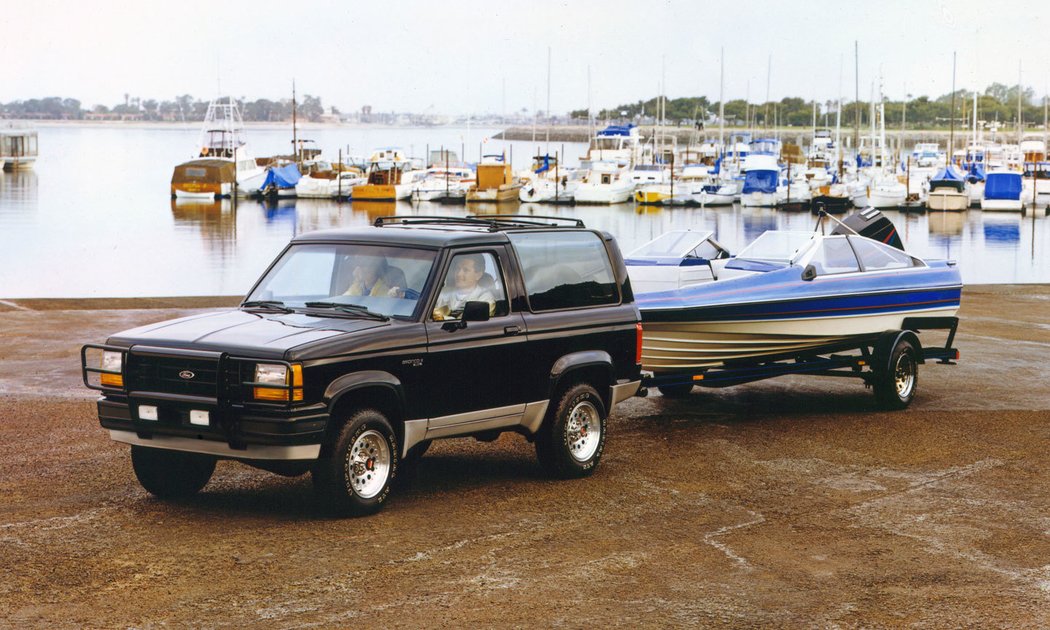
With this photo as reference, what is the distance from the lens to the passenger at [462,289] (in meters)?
9.64

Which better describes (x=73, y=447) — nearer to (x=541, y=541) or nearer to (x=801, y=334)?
(x=541, y=541)

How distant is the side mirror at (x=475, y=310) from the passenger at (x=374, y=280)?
514 mm

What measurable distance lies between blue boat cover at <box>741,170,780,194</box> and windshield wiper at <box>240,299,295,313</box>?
76.2m

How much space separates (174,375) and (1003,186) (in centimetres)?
7914

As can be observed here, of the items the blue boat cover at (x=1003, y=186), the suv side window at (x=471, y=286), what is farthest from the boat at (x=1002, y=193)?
the suv side window at (x=471, y=286)

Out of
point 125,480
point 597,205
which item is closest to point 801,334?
point 125,480

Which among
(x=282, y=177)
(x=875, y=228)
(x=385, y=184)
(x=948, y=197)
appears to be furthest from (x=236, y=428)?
(x=282, y=177)

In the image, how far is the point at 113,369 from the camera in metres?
8.96

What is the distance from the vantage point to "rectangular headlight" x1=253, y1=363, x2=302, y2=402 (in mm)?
8398

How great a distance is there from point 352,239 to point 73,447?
3315 millimetres

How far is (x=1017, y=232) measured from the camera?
68.5 meters

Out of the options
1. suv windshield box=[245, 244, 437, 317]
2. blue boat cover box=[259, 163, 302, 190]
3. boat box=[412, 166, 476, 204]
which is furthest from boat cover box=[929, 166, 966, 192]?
suv windshield box=[245, 244, 437, 317]

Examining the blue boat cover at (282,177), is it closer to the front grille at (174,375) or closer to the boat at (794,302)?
the boat at (794,302)

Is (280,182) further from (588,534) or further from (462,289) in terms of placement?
(588,534)
